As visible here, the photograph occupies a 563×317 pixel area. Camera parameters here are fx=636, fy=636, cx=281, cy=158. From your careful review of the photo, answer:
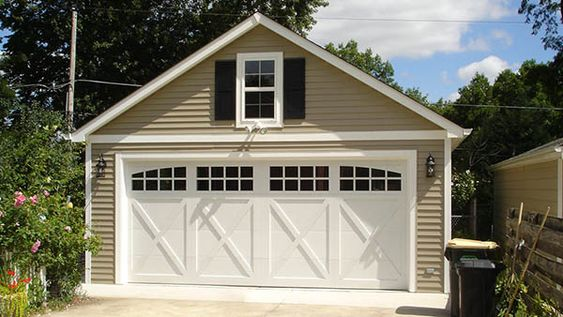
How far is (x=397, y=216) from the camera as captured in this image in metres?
10.8

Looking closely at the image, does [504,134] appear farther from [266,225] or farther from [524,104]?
[266,225]

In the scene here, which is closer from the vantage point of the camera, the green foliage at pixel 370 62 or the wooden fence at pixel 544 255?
the wooden fence at pixel 544 255

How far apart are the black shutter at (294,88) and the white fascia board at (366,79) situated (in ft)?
1.13

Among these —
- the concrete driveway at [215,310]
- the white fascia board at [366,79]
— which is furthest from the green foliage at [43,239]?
the white fascia board at [366,79]

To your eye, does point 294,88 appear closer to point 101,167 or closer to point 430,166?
point 430,166

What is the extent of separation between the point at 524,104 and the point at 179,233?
18.2m

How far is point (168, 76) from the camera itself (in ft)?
36.6

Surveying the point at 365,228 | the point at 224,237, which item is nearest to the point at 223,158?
the point at 224,237

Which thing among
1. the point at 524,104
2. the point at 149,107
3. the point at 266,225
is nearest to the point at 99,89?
the point at 149,107

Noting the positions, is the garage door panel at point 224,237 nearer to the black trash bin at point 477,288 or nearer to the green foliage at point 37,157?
the green foliage at point 37,157

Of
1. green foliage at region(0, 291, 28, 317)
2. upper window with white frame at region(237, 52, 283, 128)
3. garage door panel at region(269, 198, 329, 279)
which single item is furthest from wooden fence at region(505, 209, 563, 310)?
green foliage at region(0, 291, 28, 317)

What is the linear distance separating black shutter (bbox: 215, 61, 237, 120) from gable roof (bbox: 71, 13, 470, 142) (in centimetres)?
33

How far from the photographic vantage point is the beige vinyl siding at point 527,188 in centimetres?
995

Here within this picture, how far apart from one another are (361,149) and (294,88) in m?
1.56
